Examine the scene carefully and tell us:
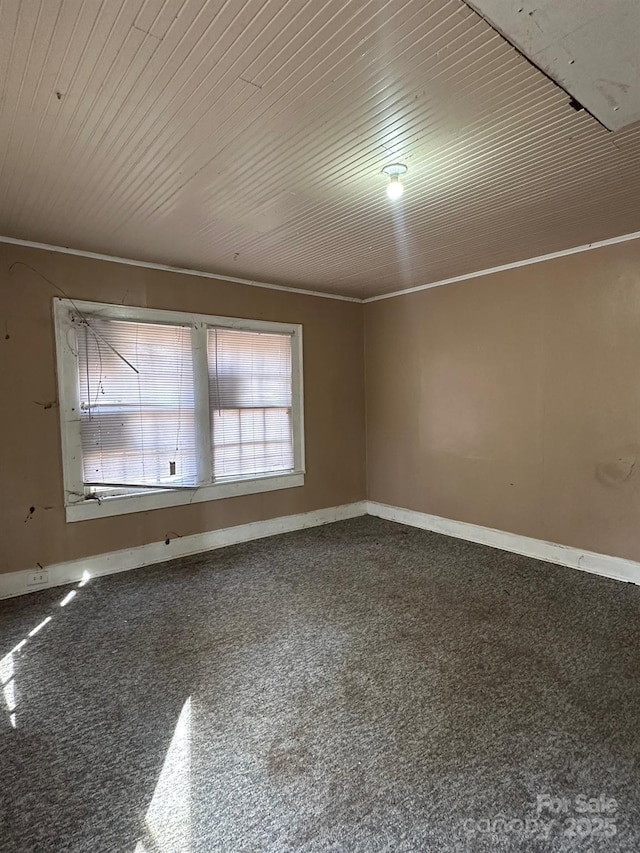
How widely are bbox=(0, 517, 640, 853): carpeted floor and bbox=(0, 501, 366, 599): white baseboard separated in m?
0.23

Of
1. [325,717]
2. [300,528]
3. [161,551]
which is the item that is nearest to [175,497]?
[161,551]

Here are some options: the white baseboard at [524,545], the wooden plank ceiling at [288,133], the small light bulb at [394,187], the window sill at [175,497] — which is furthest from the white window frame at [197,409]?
the small light bulb at [394,187]

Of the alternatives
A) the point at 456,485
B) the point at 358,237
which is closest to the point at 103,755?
the point at 358,237

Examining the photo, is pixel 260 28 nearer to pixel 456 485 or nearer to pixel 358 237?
pixel 358 237

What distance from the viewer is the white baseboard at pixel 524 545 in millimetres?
3475

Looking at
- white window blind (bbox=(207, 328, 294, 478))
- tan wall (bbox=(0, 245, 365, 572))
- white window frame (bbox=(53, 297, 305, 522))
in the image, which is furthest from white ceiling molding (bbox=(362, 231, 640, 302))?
white window blind (bbox=(207, 328, 294, 478))

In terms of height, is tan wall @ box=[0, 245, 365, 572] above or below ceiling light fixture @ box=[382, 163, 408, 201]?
below

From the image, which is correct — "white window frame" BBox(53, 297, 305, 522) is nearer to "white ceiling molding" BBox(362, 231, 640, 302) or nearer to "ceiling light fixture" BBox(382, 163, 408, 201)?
"white ceiling molding" BBox(362, 231, 640, 302)

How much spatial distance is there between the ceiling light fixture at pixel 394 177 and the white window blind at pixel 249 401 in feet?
7.58

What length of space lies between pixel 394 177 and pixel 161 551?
3.37 m

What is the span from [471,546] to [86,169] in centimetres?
397

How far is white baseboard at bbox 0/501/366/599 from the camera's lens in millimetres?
3428

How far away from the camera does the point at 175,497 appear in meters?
4.11

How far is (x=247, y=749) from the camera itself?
185 cm
